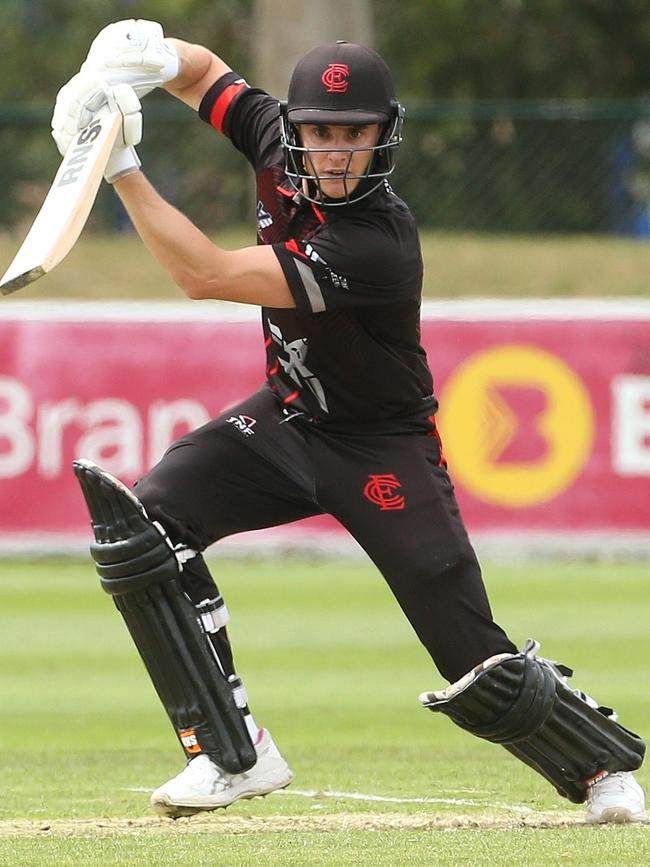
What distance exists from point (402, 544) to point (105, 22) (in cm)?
2332

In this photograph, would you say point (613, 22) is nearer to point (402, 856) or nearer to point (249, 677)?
point (249, 677)

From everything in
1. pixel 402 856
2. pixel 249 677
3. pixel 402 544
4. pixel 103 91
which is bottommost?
pixel 249 677

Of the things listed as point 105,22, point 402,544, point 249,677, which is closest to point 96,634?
point 249,677

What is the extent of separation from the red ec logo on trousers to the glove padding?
1090 mm

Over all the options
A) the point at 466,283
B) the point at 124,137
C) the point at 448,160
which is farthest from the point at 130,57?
the point at 466,283

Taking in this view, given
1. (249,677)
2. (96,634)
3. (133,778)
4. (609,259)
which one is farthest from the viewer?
(609,259)

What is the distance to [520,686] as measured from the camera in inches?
198

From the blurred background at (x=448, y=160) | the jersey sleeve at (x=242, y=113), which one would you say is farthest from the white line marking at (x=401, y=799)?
the blurred background at (x=448, y=160)

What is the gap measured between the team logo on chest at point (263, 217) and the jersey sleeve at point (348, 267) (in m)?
0.29

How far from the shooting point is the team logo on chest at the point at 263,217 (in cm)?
526

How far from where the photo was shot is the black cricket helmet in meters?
4.95

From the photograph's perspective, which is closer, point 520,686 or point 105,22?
point 520,686

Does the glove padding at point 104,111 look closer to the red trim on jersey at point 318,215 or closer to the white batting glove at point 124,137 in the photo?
the white batting glove at point 124,137

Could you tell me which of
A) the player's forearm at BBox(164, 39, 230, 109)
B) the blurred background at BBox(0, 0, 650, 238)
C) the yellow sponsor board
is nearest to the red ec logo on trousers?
the player's forearm at BBox(164, 39, 230, 109)
